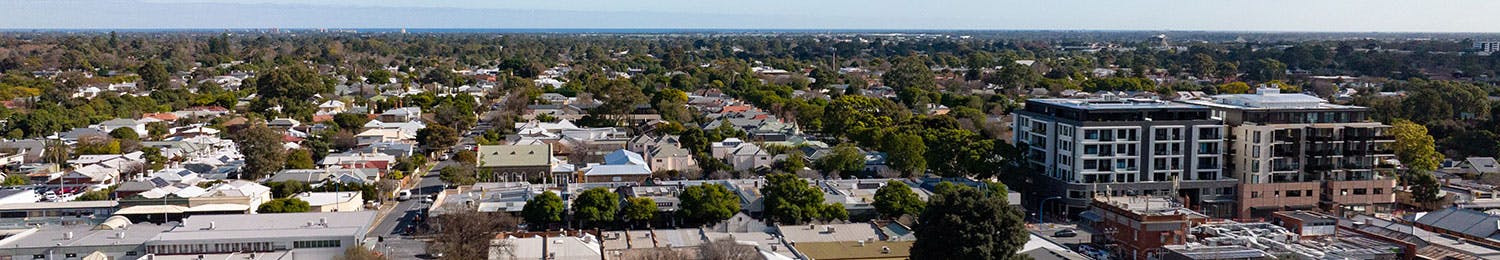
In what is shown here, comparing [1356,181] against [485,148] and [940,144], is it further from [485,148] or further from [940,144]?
[485,148]

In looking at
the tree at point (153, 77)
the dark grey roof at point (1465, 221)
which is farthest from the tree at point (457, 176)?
the tree at point (153, 77)

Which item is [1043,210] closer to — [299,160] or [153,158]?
[299,160]

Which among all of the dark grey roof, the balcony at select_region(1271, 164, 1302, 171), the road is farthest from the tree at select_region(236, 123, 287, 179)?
the dark grey roof

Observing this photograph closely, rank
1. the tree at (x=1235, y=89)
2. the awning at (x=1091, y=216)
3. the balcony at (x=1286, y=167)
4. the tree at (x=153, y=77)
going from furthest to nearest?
the tree at (x=153, y=77)
the tree at (x=1235, y=89)
the balcony at (x=1286, y=167)
the awning at (x=1091, y=216)

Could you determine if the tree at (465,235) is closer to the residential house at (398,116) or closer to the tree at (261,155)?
the tree at (261,155)

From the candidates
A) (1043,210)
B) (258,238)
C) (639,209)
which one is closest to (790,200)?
(639,209)

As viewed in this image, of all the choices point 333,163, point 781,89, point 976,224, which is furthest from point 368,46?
point 976,224
